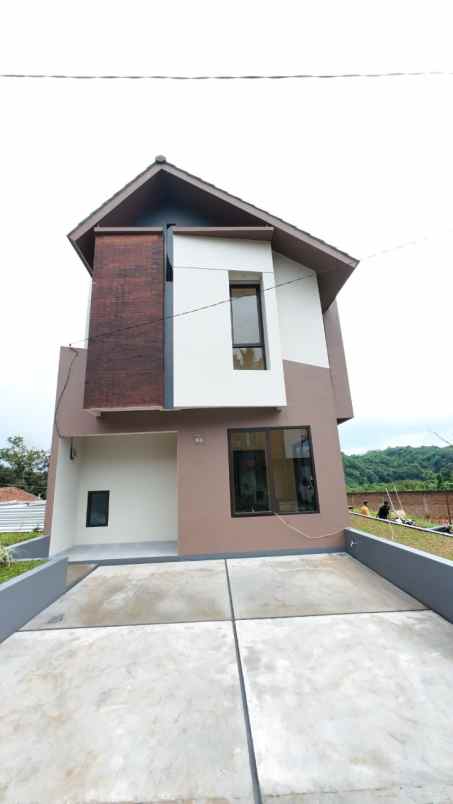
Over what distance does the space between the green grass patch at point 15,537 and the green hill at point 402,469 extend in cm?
2018

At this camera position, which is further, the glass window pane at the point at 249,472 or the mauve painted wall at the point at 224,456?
the glass window pane at the point at 249,472

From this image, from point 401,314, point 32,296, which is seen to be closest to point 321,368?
point 401,314

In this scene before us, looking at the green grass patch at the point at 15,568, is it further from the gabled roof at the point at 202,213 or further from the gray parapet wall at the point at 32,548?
the gabled roof at the point at 202,213

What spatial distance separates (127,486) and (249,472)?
3.17 metres

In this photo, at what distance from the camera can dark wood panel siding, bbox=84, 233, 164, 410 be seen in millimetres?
5699

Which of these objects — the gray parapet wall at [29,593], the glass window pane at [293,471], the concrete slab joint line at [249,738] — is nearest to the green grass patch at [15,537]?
the gray parapet wall at [29,593]

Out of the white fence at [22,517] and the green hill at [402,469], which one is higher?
the green hill at [402,469]

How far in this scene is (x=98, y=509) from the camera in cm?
725

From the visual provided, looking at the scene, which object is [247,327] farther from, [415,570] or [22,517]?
[22,517]

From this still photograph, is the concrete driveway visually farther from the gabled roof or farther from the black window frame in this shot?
the gabled roof

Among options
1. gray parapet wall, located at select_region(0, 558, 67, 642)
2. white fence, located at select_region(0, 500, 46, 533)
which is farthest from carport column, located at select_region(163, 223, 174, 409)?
white fence, located at select_region(0, 500, 46, 533)

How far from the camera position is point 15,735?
1.90m

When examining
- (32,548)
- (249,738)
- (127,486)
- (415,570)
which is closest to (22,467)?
(127,486)

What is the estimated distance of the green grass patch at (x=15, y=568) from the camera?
11.9ft
